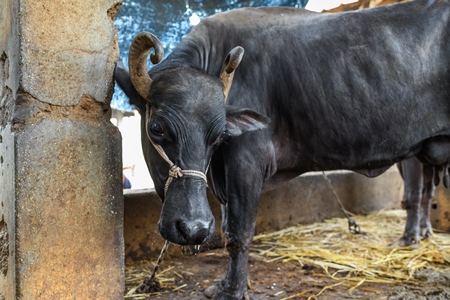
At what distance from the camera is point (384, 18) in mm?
3266

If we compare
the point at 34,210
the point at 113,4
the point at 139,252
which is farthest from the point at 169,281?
the point at 113,4

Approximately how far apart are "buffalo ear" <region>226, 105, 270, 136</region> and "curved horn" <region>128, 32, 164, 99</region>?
1.61ft

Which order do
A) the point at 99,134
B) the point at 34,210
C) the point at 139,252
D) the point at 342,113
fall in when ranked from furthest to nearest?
the point at 139,252 → the point at 342,113 → the point at 99,134 → the point at 34,210

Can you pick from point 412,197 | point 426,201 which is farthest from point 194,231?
point 426,201

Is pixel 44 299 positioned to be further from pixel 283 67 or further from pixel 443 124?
pixel 443 124

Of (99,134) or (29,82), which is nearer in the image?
(29,82)

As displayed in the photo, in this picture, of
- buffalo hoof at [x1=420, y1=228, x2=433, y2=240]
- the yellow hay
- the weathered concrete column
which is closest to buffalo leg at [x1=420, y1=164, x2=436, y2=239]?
buffalo hoof at [x1=420, y1=228, x2=433, y2=240]

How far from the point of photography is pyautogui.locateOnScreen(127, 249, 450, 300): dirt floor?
3082 mm

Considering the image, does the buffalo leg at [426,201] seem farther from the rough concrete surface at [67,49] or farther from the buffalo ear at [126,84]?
the rough concrete surface at [67,49]

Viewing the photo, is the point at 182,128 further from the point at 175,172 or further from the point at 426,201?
the point at 426,201

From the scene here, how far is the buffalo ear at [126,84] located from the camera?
2.45 m

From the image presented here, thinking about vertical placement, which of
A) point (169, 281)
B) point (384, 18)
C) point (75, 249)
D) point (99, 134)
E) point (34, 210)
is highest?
point (384, 18)

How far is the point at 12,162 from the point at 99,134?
→ 429 mm

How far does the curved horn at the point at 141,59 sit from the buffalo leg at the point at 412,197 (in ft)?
10.9
